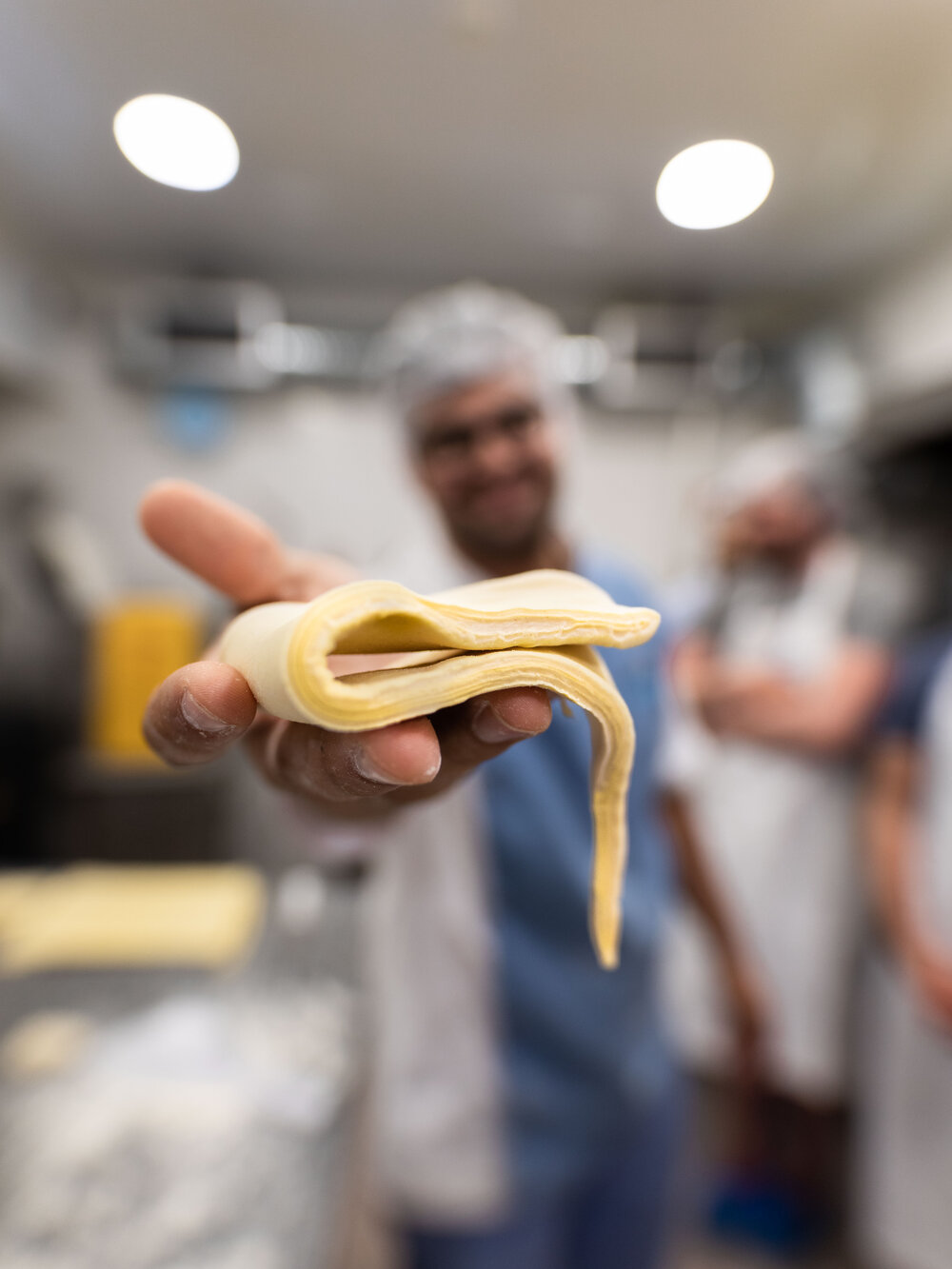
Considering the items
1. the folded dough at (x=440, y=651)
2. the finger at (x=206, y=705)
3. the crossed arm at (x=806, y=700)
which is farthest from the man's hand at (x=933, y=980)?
the finger at (x=206, y=705)

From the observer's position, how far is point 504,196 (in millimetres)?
351

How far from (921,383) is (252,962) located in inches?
45.1

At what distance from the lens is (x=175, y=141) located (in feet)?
0.86

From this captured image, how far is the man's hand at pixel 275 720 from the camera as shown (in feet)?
0.63

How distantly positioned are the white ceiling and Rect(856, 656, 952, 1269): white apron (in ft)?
2.32

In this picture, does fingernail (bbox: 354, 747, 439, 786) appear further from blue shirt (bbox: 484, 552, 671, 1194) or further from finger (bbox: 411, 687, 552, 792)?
blue shirt (bbox: 484, 552, 671, 1194)

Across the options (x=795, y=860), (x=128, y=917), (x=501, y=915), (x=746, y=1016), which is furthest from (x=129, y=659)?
(x=795, y=860)

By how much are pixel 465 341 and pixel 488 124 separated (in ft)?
0.51

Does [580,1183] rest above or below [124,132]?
below

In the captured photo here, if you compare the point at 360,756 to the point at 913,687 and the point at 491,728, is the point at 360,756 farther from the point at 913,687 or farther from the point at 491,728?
the point at 913,687

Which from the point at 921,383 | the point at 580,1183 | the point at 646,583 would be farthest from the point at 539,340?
the point at 580,1183

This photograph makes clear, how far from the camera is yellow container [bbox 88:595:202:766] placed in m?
0.36

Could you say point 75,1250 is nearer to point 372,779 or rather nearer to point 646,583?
point 372,779

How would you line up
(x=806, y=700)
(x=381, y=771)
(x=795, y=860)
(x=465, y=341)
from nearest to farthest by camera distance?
(x=381, y=771) → (x=465, y=341) → (x=806, y=700) → (x=795, y=860)
